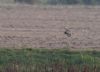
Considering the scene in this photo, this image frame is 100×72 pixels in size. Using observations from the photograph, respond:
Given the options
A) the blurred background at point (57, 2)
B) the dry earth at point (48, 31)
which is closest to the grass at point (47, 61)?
the dry earth at point (48, 31)

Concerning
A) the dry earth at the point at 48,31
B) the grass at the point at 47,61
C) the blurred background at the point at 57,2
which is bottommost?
the blurred background at the point at 57,2

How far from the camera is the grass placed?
1218cm

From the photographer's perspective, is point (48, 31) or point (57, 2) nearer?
point (48, 31)

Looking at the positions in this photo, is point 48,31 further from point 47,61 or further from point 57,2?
point 57,2

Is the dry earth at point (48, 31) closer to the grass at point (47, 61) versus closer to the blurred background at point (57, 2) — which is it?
the grass at point (47, 61)

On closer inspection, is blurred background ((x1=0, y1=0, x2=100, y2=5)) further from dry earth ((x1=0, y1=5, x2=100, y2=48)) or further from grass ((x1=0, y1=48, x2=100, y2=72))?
grass ((x1=0, y1=48, x2=100, y2=72))

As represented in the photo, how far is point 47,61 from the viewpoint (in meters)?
14.5

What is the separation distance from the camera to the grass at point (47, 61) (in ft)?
40.0

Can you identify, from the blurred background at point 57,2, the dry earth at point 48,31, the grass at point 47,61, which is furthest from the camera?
the blurred background at point 57,2

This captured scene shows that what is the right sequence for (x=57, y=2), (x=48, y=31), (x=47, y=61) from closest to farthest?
1. (x=47, y=61)
2. (x=48, y=31)
3. (x=57, y=2)

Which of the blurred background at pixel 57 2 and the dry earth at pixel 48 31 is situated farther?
the blurred background at pixel 57 2

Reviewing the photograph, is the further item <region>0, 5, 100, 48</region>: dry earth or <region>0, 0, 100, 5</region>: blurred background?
<region>0, 0, 100, 5</region>: blurred background

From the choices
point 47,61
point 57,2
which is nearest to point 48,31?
point 47,61

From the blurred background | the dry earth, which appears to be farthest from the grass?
the blurred background
